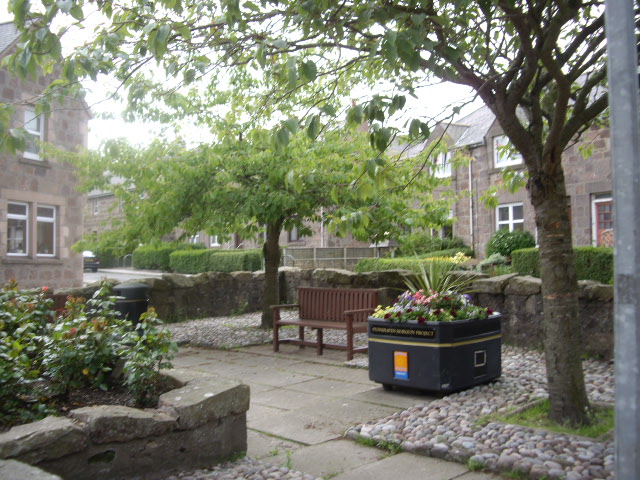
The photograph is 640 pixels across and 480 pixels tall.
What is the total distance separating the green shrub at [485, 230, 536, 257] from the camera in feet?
74.2

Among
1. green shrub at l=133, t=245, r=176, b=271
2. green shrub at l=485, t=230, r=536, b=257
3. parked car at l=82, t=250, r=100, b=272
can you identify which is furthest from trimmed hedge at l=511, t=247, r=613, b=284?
parked car at l=82, t=250, r=100, b=272

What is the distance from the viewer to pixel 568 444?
4770mm

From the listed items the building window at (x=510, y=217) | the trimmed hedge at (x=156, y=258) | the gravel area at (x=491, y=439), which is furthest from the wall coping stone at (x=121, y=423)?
the trimmed hedge at (x=156, y=258)

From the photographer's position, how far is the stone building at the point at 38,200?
1758 centimetres

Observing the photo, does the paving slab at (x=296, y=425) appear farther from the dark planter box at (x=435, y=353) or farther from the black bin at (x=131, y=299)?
the black bin at (x=131, y=299)

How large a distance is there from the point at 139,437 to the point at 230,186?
6557mm

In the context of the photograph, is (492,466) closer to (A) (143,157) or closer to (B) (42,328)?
(B) (42,328)

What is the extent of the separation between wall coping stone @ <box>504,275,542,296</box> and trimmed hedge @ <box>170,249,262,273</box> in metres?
18.4

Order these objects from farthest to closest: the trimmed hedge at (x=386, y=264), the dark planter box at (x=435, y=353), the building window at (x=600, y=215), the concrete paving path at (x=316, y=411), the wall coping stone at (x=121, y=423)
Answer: the building window at (x=600, y=215) < the trimmed hedge at (x=386, y=264) < the dark planter box at (x=435, y=353) < the concrete paving path at (x=316, y=411) < the wall coping stone at (x=121, y=423)

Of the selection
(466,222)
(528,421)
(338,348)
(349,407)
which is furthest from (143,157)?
(466,222)

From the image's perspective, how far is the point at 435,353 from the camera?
654cm

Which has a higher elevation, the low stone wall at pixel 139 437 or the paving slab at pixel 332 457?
the low stone wall at pixel 139 437

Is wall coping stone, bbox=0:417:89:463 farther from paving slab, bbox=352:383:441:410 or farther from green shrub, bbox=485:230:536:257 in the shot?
green shrub, bbox=485:230:536:257

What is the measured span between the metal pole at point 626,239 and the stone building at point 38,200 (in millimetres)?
16968
